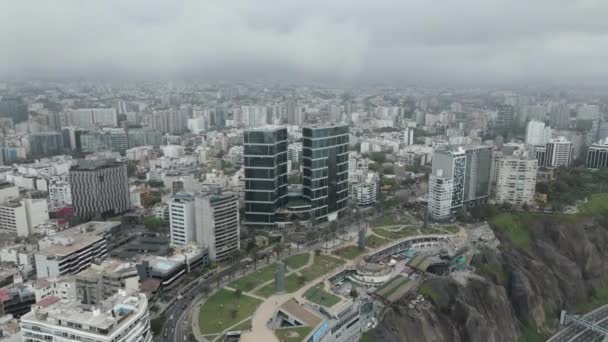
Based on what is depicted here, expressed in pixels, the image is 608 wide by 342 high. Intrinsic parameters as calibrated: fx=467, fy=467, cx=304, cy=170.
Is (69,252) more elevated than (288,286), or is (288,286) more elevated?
(69,252)

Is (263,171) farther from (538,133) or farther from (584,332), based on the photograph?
(538,133)

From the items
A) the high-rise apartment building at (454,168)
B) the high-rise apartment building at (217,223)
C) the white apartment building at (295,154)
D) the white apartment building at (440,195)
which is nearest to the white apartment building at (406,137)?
the white apartment building at (295,154)

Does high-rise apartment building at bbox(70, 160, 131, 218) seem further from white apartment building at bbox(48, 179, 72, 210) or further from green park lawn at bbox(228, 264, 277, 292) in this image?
green park lawn at bbox(228, 264, 277, 292)

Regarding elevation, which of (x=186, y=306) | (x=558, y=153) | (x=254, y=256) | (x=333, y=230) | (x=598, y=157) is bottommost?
(x=186, y=306)

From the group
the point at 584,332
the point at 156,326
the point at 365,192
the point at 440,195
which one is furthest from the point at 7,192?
the point at 584,332

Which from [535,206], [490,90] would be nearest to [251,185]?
[535,206]

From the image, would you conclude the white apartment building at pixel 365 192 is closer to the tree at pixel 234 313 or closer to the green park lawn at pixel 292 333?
the tree at pixel 234 313
